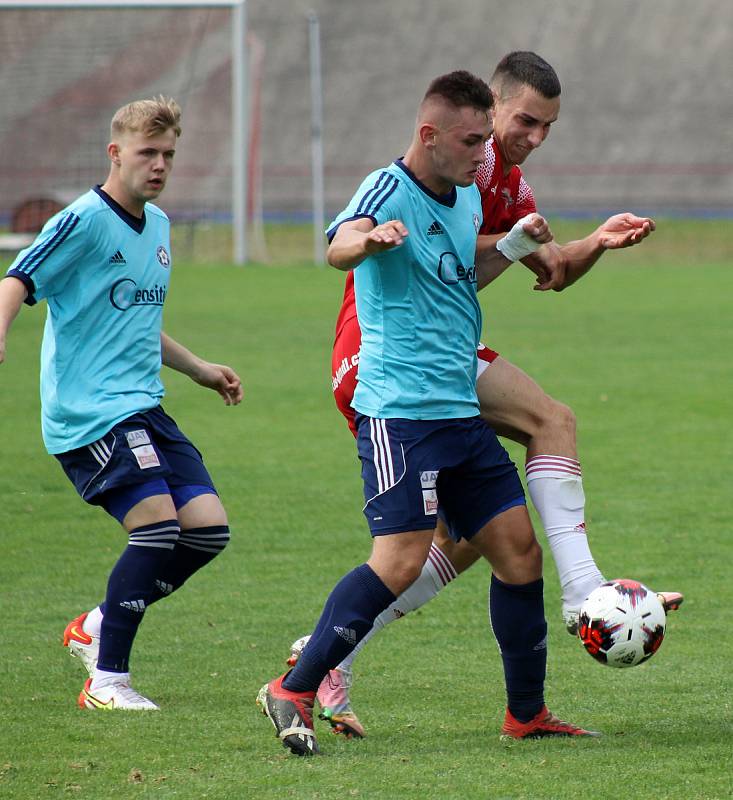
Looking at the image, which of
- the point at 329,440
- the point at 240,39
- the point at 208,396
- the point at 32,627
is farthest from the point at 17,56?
the point at 32,627

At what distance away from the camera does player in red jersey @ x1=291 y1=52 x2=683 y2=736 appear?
4598 millimetres

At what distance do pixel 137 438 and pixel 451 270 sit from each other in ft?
4.24

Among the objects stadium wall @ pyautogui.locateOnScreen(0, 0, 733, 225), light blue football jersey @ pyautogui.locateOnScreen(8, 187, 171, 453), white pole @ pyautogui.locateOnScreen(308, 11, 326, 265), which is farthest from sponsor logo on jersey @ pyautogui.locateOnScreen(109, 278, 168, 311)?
stadium wall @ pyautogui.locateOnScreen(0, 0, 733, 225)

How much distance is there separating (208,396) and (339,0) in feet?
121

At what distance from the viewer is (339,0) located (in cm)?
4688

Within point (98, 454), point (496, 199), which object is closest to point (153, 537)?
point (98, 454)

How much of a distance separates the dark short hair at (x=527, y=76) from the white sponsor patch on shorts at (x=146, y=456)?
1.69 m

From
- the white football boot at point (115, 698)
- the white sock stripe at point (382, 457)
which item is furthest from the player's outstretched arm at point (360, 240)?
the white football boot at point (115, 698)

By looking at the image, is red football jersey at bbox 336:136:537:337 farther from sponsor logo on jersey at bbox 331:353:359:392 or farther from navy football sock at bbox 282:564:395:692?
navy football sock at bbox 282:564:395:692

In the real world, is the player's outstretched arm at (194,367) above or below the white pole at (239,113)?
below

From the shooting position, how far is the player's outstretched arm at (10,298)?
462 centimetres

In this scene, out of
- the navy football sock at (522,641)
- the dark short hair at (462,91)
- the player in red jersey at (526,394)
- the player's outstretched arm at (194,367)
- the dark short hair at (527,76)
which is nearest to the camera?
the dark short hair at (462,91)

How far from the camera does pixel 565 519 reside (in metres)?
4.64

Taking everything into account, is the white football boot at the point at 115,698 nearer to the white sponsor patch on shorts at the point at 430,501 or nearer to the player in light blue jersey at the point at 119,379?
the player in light blue jersey at the point at 119,379
